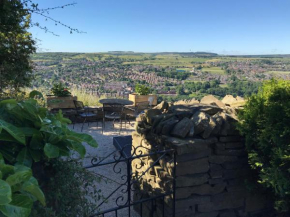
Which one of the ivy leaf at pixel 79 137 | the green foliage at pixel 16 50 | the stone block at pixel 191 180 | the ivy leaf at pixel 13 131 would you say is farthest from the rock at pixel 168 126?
the green foliage at pixel 16 50

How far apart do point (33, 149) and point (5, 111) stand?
0.80 ft

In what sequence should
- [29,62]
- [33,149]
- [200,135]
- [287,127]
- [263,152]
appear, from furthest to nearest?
[29,62]
[200,135]
[263,152]
[287,127]
[33,149]

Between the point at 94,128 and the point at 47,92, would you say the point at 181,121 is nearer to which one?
the point at 94,128

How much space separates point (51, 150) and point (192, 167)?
5.64 feet

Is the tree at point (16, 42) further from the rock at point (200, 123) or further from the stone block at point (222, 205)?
the stone block at point (222, 205)

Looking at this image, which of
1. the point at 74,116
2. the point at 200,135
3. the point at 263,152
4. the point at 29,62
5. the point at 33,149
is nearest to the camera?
the point at 33,149

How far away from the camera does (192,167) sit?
8.52 feet

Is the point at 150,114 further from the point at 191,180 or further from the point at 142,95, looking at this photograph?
the point at 142,95

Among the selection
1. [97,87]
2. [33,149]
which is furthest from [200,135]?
[97,87]

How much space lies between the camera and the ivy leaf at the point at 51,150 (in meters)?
1.19

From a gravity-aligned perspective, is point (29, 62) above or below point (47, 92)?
above

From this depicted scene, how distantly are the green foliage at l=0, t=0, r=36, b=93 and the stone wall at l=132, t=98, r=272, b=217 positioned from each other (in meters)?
3.55

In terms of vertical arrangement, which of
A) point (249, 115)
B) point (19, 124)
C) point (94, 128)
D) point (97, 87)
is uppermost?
point (19, 124)

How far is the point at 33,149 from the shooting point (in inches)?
49.5
